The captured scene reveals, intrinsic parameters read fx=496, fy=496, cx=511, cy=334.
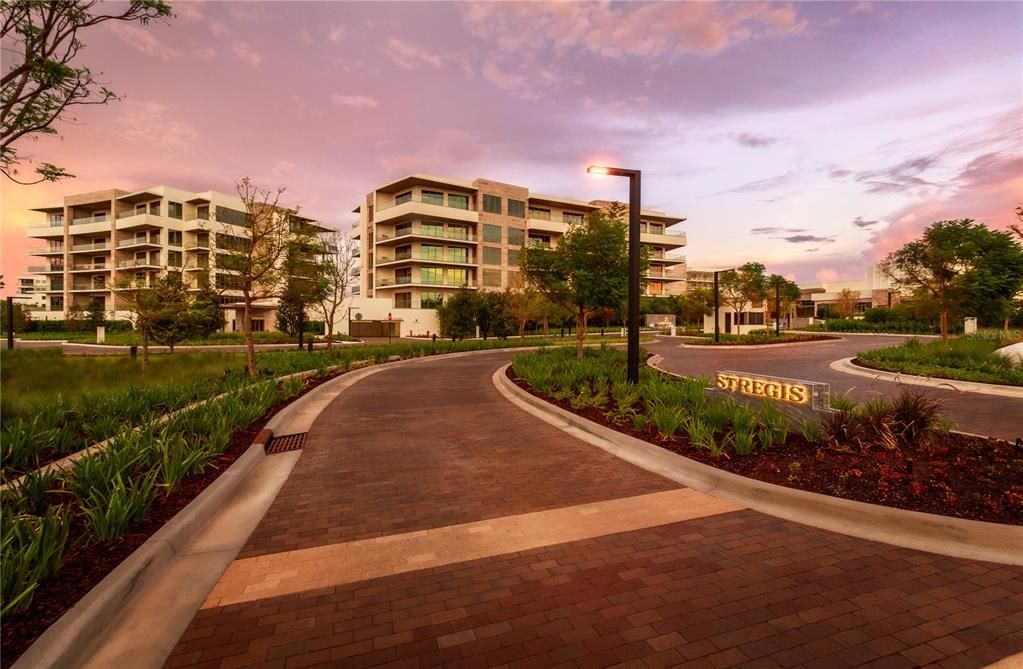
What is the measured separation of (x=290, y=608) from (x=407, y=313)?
53.2 meters

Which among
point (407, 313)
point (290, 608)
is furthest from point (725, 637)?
point (407, 313)

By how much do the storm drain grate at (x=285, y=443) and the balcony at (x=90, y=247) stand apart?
74.3 metres

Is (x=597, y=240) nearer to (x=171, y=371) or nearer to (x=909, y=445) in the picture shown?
(x=909, y=445)

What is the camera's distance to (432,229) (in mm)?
56875

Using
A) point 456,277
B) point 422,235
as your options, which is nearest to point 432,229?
point 422,235

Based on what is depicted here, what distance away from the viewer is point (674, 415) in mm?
7352

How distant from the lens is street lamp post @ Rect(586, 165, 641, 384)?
9750 mm

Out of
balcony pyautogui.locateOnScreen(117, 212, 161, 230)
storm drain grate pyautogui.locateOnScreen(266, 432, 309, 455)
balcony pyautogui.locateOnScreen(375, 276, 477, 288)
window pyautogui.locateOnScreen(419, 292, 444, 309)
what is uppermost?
balcony pyautogui.locateOnScreen(117, 212, 161, 230)

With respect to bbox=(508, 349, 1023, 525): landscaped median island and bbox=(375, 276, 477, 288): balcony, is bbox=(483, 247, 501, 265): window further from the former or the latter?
bbox=(508, 349, 1023, 525): landscaped median island

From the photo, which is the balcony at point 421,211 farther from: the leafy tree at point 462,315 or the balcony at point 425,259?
the leafy tree at point 462,315

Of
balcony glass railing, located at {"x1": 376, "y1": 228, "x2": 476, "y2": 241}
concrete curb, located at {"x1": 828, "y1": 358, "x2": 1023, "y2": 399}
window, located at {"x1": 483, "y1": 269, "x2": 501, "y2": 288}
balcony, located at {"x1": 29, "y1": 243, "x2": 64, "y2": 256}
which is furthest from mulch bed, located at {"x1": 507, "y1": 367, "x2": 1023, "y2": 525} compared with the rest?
balcony, located at {"x1": 29, "y1": 243, "x2": 64, "y2": 256}

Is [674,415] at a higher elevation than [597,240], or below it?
below

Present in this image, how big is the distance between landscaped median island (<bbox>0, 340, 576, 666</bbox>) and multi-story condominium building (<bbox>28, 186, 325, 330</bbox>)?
177 ft

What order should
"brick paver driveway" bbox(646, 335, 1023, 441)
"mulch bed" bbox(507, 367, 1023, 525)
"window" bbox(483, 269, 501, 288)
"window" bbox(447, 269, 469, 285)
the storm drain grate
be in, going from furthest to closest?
1. "window" bbox(483, 269, 501, 288)
2. "window" bbox(447, 269, 469, 285)
3. "brick paver driveway" bbox(646, 335, 1023, 441)
4. the storm drain grate
5. "mulch bed" bbox(507, 367, 1023, 525)
